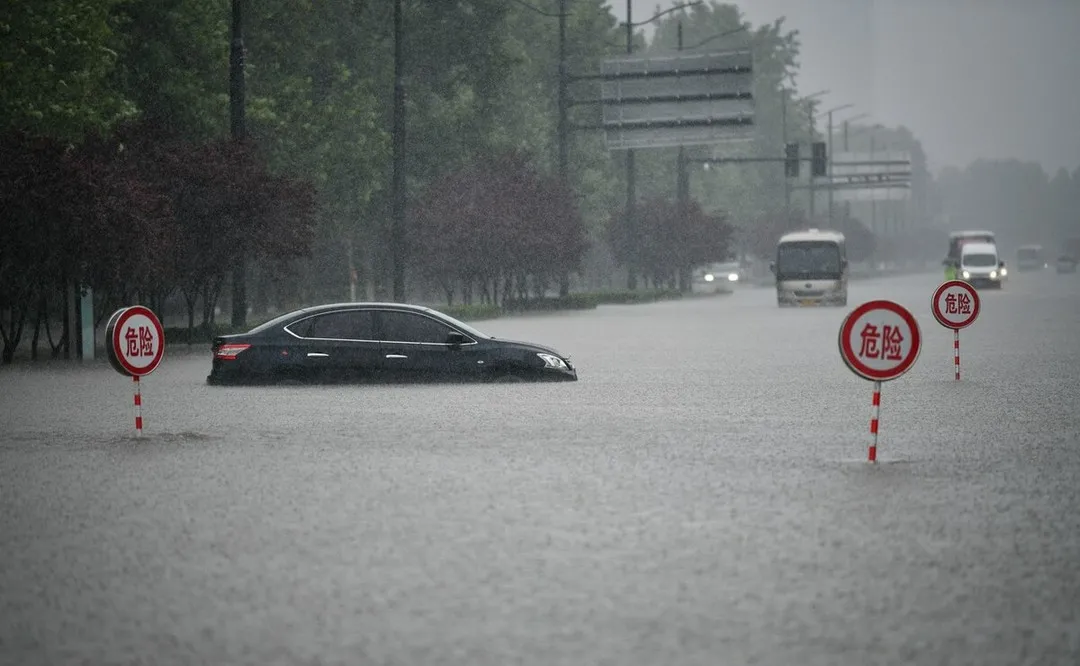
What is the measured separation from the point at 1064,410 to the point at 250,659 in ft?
46.1

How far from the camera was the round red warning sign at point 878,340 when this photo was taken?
579 inches

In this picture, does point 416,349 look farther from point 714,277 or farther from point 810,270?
point 714,277

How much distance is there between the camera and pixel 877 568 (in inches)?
379

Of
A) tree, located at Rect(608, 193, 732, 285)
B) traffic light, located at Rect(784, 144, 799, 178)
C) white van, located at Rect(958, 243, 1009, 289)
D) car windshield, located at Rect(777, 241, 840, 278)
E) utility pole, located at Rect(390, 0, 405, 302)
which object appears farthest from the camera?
white van, located at Rect(958, 243, 1009, 289)

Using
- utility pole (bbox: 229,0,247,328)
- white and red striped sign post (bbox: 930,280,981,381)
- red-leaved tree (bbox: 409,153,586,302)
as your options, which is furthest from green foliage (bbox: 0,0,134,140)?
red-leaved tree (bbox: 409,153,586,302)

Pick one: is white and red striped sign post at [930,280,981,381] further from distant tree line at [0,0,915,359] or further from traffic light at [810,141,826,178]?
traffic light at [810,141,826,178]

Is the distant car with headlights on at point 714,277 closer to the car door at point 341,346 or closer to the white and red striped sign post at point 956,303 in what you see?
the white and red striped sign post at point 956,303

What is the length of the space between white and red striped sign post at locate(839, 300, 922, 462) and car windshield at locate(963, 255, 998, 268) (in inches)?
3170

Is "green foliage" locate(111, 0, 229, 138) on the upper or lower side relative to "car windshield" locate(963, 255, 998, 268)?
upper

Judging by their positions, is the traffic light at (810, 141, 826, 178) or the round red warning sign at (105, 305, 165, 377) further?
the traffic light at (810, 141, 826, 178)

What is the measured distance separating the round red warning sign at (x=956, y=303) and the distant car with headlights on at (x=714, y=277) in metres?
74.7

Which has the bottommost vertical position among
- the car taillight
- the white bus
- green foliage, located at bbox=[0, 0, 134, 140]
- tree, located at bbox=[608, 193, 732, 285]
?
the car taillight

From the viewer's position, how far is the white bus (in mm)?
68062

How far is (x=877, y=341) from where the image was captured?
14781mm
